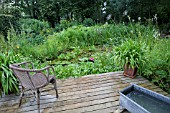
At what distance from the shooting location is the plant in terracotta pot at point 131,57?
3.26 metres

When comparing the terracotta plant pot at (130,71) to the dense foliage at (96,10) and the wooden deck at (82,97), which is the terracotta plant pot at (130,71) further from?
the dense foliage at (96,10)

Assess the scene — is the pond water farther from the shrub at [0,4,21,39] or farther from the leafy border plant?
the shrub at [0,4,21,39]

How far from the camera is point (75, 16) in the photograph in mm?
10750

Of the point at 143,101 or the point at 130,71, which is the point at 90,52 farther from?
the point at 143,101

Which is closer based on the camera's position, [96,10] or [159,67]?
[159,67]

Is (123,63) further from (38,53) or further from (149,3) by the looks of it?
(149,3)

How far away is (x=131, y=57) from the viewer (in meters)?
3.23

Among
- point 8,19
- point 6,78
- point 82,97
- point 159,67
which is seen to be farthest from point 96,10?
point 6,78

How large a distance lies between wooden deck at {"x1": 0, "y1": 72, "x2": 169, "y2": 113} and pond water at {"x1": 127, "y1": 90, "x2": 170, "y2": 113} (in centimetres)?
33

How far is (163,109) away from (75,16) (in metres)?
9.45

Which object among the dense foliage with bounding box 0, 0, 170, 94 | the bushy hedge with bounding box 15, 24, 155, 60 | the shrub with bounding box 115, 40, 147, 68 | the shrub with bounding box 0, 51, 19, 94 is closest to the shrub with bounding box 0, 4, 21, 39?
the dense foliage with bounding box 0, 0, 170, 94

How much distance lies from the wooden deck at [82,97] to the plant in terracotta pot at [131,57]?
0.20 meters

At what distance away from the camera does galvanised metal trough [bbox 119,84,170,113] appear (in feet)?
6.93

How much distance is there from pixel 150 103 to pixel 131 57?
117cm
